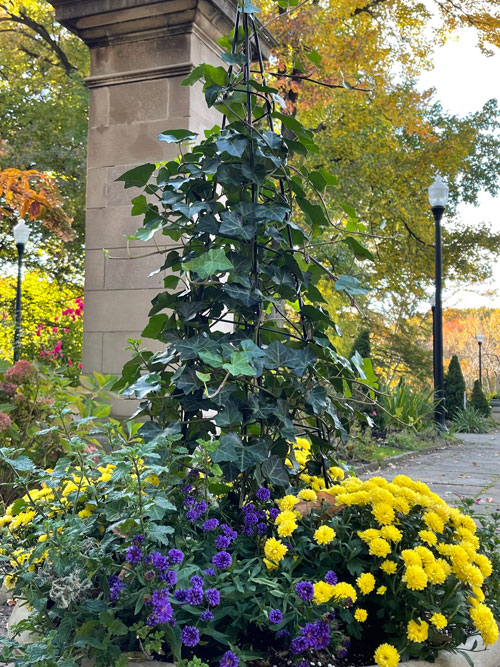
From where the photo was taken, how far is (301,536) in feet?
4.83

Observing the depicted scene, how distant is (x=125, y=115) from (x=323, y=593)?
9.42 feet

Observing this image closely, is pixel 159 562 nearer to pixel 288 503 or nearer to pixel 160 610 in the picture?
pixel 160 610

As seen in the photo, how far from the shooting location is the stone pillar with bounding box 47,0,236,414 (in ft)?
10.3

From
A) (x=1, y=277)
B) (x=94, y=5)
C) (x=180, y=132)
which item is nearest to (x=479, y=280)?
(x=1, y=277)

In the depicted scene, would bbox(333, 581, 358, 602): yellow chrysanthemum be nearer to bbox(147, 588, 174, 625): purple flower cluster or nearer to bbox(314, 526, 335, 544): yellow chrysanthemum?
bbox(314, 526, 335, 544): yellow chrysanthemum

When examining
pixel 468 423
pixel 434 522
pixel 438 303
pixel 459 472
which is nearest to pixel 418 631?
pixel 434 522

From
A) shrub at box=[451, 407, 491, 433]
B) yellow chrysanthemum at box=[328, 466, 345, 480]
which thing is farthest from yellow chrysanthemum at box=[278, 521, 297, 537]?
shrub at box=[451, 407, 491, 433]

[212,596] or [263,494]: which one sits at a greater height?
[263,494]

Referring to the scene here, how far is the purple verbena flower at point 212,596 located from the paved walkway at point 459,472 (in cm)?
238

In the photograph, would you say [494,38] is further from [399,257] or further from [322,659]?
[322,659]

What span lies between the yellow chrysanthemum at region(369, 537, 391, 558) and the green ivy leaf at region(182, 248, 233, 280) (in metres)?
0.76

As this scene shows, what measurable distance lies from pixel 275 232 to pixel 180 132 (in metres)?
0.45

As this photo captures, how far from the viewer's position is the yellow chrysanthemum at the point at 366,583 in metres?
1.28

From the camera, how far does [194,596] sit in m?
1.19
